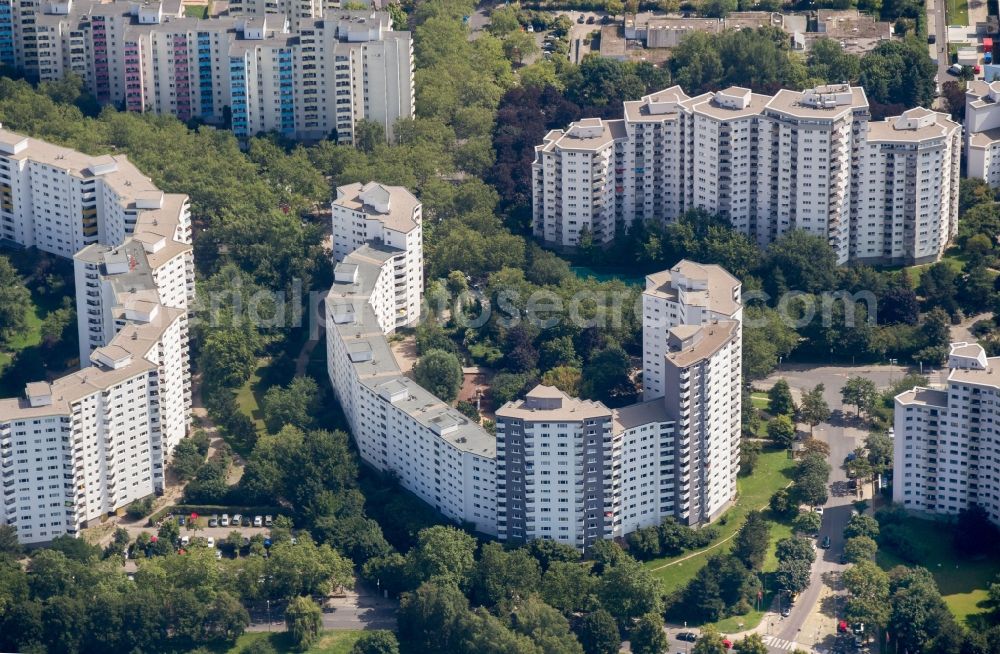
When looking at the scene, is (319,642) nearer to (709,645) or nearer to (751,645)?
(709,645)

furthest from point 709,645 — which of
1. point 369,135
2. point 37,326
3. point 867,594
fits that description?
point 369,135

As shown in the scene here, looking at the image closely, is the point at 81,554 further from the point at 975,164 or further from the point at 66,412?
the point at 975,164

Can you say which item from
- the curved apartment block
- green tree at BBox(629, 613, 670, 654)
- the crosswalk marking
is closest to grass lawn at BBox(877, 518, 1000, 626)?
the crosswalk marking

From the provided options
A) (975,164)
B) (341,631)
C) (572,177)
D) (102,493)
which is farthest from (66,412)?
(975,164)

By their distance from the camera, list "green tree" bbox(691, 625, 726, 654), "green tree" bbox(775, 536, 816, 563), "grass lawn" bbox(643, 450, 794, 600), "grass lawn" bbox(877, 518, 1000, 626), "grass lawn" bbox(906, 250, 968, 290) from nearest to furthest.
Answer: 1. "green tree" bbox(691, 625, 726, 654)
2. "grass lawn" bbox(877, 518, 1000, 626)
3. "green tree" bbox(775, 536, 816, 563)
4. "grass lawn" bbox(643, 450, 794, 600)
5. "grass lawn" bbox(906, 250, 968, 290)

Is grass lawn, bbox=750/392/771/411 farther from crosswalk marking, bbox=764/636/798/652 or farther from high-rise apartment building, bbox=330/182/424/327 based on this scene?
crosswalk marking, bbox=764/636/798/652
